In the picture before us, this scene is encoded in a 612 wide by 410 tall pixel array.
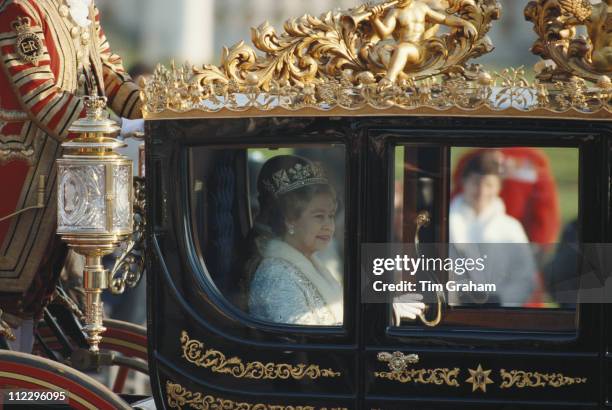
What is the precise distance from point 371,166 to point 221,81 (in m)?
0.44

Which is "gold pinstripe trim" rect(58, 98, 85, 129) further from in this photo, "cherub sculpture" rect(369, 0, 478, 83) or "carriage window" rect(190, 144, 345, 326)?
"cherub sculpture" rect(369, 0, 478, 83)

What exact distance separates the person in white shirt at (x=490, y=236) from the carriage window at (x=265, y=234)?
0.33m

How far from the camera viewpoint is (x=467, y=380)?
316 centimetres

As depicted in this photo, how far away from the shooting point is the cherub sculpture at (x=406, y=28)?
319 centimetres

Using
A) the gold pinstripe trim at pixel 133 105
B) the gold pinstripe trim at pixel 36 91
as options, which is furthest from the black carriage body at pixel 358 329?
the gold pinstripe trim at pixel 133 105

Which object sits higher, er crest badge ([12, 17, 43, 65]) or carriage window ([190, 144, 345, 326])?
er crest badge ([12, 17, 43, 65])

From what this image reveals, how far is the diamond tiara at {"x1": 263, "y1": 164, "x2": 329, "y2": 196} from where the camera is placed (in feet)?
10.5

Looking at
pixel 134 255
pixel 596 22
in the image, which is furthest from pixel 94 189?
pixel 596 22

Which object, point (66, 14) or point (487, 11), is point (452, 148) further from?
point (66, 14)

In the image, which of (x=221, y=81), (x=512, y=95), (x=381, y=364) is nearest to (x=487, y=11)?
(x=512, y=95)

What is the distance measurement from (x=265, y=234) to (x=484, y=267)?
563mm

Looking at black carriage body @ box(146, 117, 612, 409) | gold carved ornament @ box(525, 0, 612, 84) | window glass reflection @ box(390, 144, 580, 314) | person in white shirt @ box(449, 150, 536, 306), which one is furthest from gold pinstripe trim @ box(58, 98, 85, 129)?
gold carved ornament @ box(525, 0, 612, 84)

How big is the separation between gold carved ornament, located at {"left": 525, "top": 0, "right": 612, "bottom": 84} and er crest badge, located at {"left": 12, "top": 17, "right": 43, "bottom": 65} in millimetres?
1388

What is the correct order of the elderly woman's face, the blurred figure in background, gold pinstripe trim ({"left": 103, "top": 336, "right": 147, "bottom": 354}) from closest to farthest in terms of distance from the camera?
the blurred figure in background < the elderly woman's face < gold pinstripe trim ({"left": 103, "top": 336, "right": 147, "bottom": 354})
